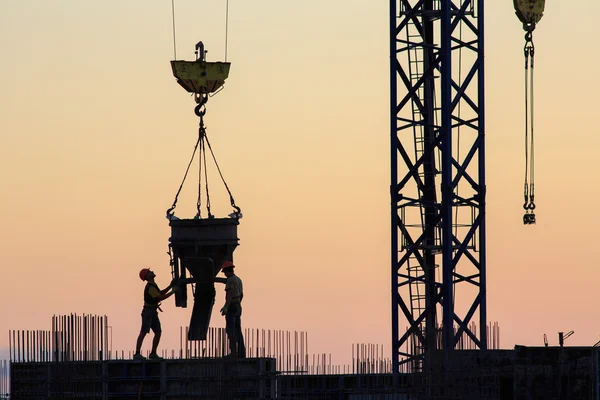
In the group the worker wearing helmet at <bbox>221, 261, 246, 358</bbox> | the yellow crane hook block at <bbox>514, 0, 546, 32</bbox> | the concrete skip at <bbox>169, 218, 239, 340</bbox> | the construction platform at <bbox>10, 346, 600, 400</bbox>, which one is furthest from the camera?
the yellow crane hook block at <bbox>514, 0, 546, 32</bbox>

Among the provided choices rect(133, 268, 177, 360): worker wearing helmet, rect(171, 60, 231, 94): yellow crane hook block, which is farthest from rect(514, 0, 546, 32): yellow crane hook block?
rect(133, 268, 177, 360): worker wearing helmet

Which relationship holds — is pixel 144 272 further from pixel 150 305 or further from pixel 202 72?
pixel 202 72

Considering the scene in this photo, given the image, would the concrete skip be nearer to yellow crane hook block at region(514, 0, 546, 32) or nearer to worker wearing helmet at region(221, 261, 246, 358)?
worker wearing helmet at region(221, 261, 246, 358)

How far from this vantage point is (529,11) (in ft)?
206

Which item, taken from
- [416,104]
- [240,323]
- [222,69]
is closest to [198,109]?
[222,69]

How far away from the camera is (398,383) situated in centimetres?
5462

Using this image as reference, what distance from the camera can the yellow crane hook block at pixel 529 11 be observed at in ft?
206

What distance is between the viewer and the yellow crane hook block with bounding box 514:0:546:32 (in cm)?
6284

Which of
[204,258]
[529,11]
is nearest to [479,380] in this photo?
[204,258]

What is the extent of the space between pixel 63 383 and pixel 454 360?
9.83 metres

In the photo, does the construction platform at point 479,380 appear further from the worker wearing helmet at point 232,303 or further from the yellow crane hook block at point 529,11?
the yellow crane hook block at point 529,11

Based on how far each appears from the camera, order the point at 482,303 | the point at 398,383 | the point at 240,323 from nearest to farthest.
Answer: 1. the point at 240,323
2. the point at 398,383
3. the point at 482,303

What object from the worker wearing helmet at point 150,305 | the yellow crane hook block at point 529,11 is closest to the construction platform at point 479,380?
the worker wearing helmet at point 150,305

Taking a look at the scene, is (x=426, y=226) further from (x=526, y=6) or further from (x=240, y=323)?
(x=240, y=323)
